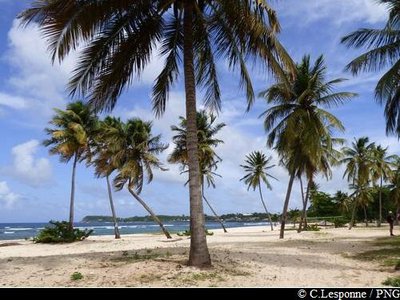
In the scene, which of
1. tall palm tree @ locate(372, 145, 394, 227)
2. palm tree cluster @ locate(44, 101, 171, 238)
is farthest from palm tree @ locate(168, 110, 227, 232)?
tall palm tree @ locate(372, 145, 394, 227)

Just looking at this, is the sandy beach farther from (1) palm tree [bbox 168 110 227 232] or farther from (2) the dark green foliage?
(2) the dark green foliage

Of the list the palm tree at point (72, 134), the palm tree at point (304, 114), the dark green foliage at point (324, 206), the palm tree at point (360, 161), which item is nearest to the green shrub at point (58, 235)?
the palm tree at point (72, 134)

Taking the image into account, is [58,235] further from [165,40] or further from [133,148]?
[165,40]

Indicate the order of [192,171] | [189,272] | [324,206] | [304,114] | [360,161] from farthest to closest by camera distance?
[324,206] < [360,161] < [304,114] < [192,171] < [189,272]

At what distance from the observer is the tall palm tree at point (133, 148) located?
1268 inches

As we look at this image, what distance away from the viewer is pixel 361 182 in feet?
143

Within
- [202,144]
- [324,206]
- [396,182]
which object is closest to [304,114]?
[202,144]

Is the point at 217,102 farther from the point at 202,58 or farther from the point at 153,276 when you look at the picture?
the point at 153,276

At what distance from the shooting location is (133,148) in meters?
32.4

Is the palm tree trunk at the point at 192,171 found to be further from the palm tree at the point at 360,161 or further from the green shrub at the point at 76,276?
the palm tree at the point at 360,161

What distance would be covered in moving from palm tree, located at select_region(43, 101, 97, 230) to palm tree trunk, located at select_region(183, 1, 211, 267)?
20.3 meters

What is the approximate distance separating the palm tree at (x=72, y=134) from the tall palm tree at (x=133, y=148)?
172 centimetres

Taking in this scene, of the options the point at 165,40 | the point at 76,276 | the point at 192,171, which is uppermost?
the point at 165,40

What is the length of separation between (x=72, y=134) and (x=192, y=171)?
22363mm
